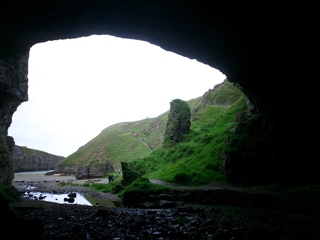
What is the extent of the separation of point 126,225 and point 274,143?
17722mm

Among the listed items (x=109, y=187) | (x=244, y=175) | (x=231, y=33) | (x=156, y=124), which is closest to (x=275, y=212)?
(x=244, y=175)

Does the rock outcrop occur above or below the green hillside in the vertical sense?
below

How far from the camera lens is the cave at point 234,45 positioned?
13.2m

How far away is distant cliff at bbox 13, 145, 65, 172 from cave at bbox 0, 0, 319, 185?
113982 mm

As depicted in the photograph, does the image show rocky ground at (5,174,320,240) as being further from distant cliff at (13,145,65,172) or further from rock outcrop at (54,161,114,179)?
distant cliff at (13,145,65,172)

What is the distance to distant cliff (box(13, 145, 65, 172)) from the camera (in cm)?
12294

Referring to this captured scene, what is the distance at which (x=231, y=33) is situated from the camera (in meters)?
14.9

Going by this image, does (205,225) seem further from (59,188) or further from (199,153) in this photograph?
(59,188)

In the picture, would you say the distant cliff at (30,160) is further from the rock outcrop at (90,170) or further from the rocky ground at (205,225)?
the rocky ground at (205,225)

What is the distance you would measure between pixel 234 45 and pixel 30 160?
146 meters

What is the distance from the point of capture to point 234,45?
16.7 m

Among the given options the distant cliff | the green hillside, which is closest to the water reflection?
the green hillside

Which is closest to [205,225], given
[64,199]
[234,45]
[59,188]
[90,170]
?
[234,45]

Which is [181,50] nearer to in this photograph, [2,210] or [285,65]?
[285,65]
